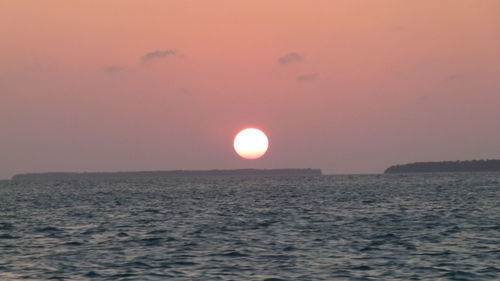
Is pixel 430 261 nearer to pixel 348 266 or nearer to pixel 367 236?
pixel 348 266

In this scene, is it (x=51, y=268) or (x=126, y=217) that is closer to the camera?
(x=51, y=268)

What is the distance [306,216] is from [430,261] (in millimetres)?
25341

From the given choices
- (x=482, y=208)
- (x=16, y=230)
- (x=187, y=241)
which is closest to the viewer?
(x=187, y=241)

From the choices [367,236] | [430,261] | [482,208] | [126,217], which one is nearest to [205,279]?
[430,261]

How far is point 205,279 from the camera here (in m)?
27.9

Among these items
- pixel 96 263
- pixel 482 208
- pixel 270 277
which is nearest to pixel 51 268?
pixel 96 263

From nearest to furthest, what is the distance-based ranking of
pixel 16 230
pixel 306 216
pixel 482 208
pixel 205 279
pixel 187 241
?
pixel 205 279
pixel 187 241
pixel 16 230
pixel 306 216
pixel 482 208

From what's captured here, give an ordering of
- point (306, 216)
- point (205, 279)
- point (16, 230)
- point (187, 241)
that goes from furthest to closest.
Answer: point (306, 216) → point (16, 230) → point (187, 241) → point (205, 279)

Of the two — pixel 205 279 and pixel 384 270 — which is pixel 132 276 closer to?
pixel 205 279

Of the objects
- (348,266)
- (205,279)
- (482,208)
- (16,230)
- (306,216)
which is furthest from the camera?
(482,208)

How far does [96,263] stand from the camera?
32.0 m

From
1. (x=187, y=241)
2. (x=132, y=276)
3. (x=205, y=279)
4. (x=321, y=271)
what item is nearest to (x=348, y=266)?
(x=321, y=271)

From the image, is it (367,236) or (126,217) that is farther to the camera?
(126,217)

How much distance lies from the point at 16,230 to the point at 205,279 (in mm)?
25124
